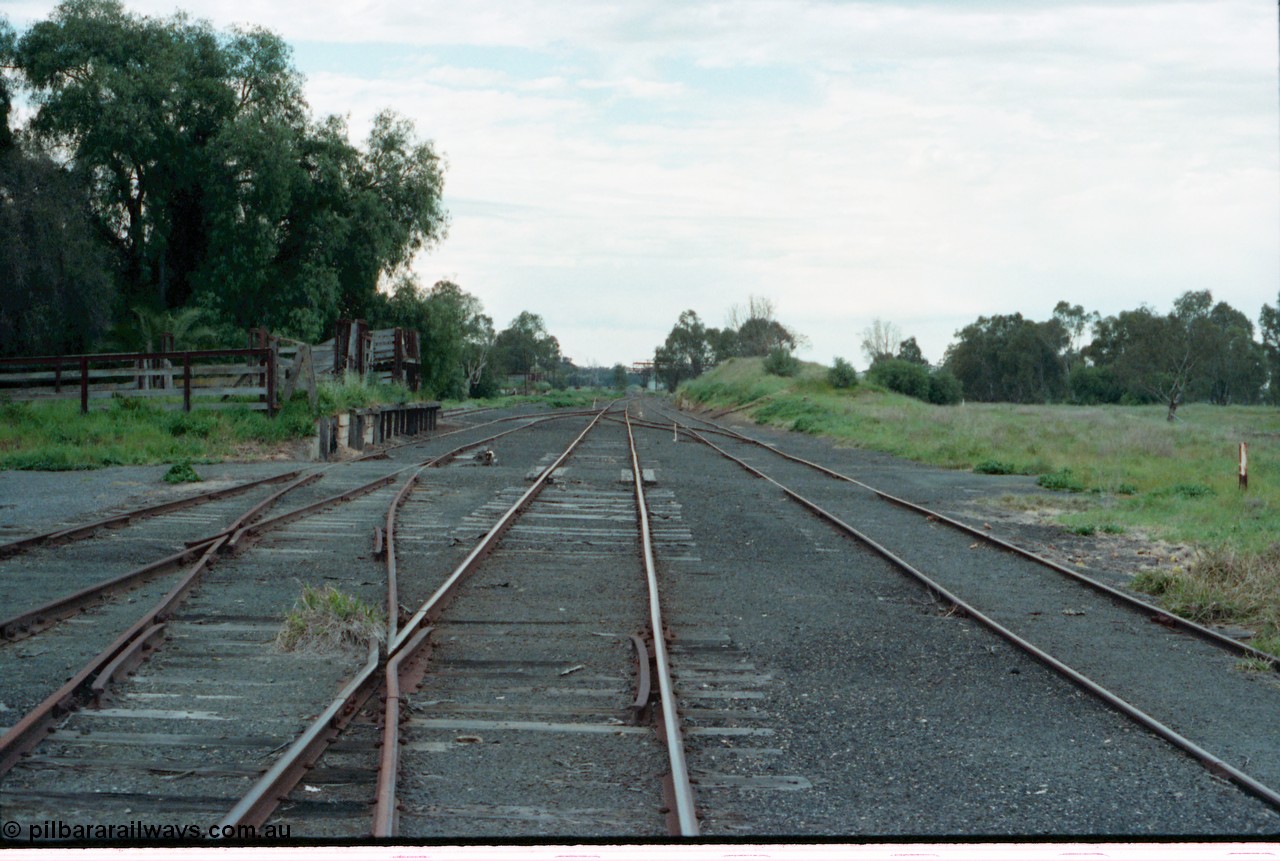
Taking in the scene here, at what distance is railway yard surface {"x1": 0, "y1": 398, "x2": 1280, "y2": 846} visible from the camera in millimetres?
4172

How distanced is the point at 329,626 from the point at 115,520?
19.0ft

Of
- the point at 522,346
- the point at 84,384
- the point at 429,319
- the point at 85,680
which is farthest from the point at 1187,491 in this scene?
the point at 522,346

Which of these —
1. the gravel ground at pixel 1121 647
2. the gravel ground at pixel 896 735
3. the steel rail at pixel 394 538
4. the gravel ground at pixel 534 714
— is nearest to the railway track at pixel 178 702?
the steel rail at pixel 394 538

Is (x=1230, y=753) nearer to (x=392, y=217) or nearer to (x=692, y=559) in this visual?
(x=692, y=559)

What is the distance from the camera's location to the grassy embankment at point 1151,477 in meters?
9.16

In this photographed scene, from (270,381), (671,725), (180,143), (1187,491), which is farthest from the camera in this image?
(270,381)

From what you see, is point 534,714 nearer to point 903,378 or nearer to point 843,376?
point 843,376

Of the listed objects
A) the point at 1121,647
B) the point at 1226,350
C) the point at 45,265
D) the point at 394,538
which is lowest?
the point at 1121,647

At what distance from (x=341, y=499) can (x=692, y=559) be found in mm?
5568

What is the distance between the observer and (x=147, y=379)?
2175cm

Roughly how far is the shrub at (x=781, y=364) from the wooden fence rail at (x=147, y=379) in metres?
57.4

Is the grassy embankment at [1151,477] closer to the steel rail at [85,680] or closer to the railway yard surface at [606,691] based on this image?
the railway yard surface at [606,691]

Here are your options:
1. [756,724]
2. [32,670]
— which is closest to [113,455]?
[32,670]

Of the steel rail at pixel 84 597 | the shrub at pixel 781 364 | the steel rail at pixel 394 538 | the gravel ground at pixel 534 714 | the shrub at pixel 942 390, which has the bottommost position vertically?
the gravel ground at pixel 534 714
